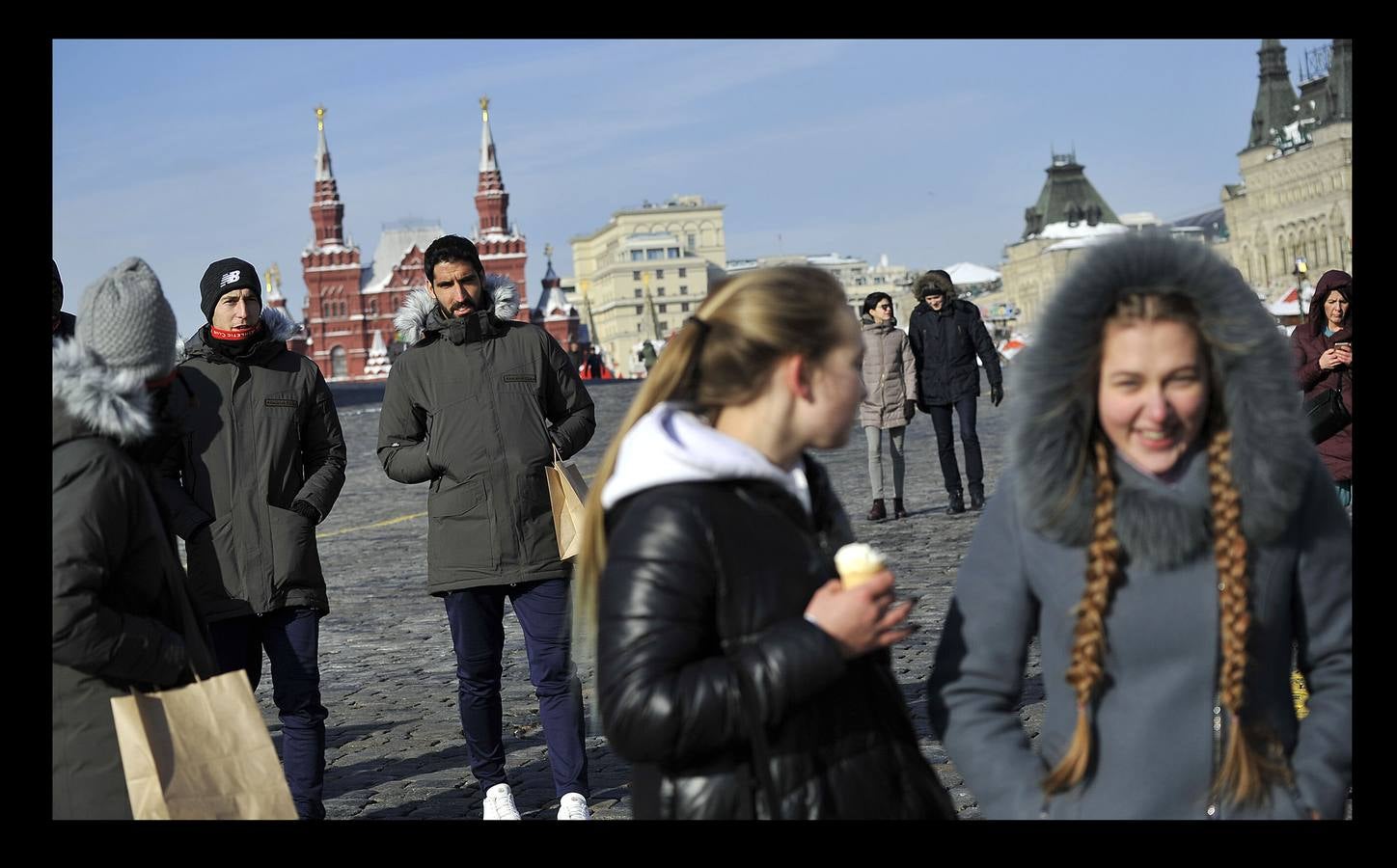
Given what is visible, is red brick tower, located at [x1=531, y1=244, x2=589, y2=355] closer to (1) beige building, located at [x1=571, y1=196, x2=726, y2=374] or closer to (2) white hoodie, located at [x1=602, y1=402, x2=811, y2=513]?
(1) beige building, located at [x1=571, y1=196, x2=726, y2=374]

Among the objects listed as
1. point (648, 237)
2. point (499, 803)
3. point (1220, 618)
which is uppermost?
point (648, 237)

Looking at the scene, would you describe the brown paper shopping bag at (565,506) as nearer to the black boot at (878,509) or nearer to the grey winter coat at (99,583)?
the grey winter coat at (99,583)

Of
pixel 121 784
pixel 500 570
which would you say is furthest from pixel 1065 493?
pixel 500 570

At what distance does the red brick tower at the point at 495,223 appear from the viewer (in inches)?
4712

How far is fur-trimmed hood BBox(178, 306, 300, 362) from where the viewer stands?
5.02 metres

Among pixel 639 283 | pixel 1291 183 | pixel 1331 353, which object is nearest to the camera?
pixel 1331 353

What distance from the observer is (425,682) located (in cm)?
Result: 754

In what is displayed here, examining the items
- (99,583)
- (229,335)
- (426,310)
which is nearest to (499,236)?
(426,310)

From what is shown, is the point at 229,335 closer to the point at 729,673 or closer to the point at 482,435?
the point at 482,435

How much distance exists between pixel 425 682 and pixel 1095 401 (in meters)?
5.48

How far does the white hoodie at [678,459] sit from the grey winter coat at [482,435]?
272 centimetres
